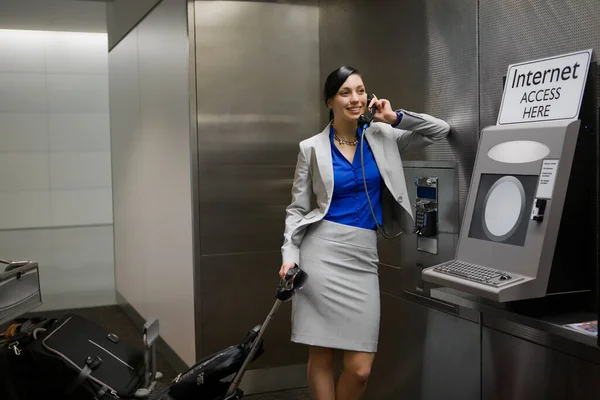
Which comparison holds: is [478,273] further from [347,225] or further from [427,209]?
[427,209]

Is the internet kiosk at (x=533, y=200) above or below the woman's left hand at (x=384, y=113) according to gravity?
below

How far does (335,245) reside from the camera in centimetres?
332

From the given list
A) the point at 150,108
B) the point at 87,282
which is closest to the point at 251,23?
the point at 150,108

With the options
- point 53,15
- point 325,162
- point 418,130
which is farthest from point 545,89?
point 53,15

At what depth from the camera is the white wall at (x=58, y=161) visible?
593cm

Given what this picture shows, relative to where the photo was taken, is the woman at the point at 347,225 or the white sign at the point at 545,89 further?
the woman at the point at 347,225

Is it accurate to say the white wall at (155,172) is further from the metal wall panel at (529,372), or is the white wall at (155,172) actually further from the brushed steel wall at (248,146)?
the metal wall panel at (529,372)

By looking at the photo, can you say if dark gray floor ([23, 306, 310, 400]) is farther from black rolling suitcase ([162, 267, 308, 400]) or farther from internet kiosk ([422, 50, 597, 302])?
internet kiosk ([422, 50, 597, 302])

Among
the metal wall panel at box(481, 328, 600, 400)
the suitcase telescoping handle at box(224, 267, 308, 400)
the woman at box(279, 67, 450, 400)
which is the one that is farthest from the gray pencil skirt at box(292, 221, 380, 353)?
the metal wall panel at box(481, 328, 600, 400)

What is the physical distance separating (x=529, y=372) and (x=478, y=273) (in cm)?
59

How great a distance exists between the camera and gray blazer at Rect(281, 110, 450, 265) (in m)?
3.33

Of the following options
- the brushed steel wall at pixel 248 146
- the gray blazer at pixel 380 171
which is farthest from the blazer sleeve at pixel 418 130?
the brushed steel wall at pixel 248 146

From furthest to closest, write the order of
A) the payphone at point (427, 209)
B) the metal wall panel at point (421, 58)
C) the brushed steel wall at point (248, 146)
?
1. the brushed steel wall at point (248, 146)
2. the payphone at point (427, 209)
3. the metal wall panel at point (421, 58)

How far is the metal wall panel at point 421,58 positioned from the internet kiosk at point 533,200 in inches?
17.9
